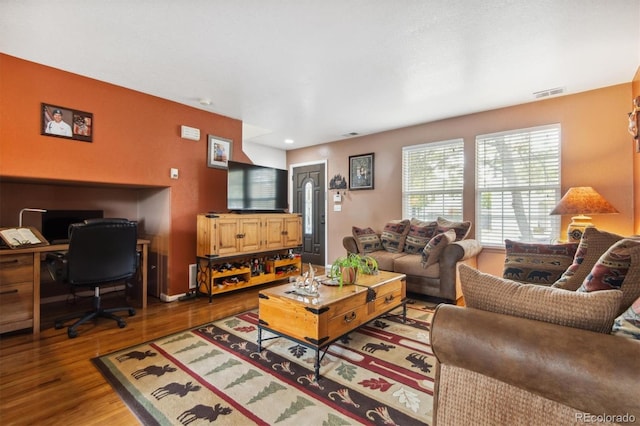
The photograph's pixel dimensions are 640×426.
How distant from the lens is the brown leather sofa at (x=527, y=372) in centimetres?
78

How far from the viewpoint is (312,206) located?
599 centimetres

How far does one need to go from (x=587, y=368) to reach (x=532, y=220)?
11.2 ft

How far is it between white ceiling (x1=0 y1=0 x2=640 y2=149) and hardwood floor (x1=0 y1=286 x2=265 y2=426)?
242cm

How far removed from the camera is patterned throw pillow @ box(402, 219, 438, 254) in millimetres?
3953

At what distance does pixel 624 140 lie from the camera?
311 centimetres

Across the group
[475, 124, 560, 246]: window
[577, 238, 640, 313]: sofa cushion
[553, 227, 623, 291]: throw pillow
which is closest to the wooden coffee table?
[553, 227, 623, 291]: throw pillow

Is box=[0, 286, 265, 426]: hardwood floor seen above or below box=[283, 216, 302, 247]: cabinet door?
below

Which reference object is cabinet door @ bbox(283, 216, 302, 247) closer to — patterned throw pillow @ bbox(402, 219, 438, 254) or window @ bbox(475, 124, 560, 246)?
patterned throw pillow @ bbox(402, 219, 438, 254)

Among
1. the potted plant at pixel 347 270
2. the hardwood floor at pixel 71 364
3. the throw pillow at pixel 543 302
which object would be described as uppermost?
the throw pillow at pixel 543 302

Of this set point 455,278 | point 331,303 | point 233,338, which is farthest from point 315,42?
point 455,278

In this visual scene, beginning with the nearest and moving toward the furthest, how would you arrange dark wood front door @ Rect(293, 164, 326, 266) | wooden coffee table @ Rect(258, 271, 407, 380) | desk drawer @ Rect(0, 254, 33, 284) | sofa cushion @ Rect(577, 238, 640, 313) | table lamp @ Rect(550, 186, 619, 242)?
sofa cushion @ Rect(577, 238, 640, 313) → wooden coffee table @ Rect(258, 271, 407, 380) → desk drawer @ Rect(0, 254, 33, 284) → table lamp @ Rect(550, 186, 619, 242) → dark wood front door @ Rect(293, 164, 326, 266)

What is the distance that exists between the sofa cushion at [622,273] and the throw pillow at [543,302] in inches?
13.0

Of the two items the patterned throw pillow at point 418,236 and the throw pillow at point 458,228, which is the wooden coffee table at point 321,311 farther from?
the throw pillow at point 458,228

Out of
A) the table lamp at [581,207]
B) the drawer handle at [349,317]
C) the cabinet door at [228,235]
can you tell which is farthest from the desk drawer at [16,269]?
the table lamp at [581,207]
